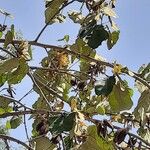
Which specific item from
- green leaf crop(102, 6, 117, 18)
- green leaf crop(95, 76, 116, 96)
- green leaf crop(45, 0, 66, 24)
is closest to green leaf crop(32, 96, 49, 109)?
green leaf crop(45, 0, 66, 24)

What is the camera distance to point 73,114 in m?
1.56

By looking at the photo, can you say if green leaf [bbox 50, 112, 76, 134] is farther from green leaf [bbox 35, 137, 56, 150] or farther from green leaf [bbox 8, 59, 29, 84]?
green leaf [bbox 8, 59, 29, 84]

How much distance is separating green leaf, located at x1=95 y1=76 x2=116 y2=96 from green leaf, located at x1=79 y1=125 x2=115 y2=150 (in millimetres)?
205

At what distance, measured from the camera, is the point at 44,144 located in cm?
174

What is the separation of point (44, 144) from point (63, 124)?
0.24 metres

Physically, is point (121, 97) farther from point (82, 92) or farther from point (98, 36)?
point (82, 92)

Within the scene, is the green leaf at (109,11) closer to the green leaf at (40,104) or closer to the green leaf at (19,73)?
the green leaf at (19,73)

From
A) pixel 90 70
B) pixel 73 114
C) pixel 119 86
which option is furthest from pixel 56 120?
pixel 90 70

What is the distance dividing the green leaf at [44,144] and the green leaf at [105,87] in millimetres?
231

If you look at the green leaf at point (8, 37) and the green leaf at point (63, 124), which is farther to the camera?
the green leaf at point (8, 37)

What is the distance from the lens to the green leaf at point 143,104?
178cm

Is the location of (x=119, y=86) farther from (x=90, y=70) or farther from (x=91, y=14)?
(x=90, y=70)

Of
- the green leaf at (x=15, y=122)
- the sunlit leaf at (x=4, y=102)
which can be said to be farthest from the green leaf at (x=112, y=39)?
the green leaf at (x=15, y=122)

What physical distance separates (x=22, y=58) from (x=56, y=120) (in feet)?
1.02
